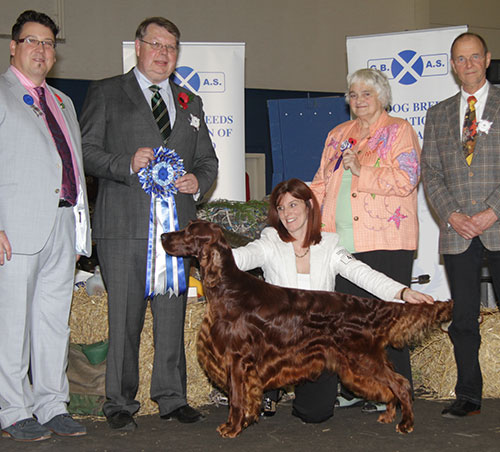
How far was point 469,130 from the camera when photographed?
3123 mm

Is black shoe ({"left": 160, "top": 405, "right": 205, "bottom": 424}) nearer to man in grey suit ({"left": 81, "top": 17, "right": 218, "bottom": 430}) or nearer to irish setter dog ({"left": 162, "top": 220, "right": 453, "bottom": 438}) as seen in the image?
man in grey suit ({"left": 81, "top": 17, "right": 218, "bottom": 430})

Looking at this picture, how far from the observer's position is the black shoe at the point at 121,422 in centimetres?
289

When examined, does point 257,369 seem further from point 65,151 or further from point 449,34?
point 449,34

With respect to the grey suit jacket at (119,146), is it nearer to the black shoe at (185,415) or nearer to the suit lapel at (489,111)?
the black shoe at (185,415)

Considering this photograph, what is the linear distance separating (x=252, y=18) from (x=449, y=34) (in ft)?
16.3

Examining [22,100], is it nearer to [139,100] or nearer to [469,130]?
[139,100]

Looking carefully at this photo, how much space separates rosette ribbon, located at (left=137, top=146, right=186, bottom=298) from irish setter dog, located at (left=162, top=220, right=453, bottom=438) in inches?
5.4

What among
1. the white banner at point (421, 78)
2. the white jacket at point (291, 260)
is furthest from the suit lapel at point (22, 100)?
the white banner at point (421, 78)

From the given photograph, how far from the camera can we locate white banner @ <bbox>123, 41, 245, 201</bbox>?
4582 mm

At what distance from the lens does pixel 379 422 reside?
300 centimetres

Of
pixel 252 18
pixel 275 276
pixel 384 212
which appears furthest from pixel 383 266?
pixel 252 18

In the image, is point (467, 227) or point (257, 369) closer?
point (257, 369)

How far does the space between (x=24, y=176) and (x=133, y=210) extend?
0.51m

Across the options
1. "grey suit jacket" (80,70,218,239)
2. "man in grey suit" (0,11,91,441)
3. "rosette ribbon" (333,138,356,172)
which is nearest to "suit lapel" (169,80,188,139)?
"grey suit jacket" (80,70,218,239)
